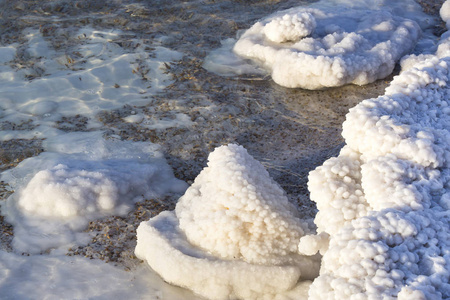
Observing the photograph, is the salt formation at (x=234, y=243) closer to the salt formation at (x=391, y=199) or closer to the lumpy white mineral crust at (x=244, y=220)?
the lumpy white mineral crust at (x=244, y=220)

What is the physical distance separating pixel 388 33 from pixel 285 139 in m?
2.24

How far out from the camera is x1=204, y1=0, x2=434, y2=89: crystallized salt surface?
16.5ft

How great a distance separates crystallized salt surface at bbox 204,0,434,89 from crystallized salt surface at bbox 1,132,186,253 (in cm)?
178

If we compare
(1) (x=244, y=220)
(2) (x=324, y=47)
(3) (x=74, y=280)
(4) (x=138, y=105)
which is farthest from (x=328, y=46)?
(3) (x=74, y=280)

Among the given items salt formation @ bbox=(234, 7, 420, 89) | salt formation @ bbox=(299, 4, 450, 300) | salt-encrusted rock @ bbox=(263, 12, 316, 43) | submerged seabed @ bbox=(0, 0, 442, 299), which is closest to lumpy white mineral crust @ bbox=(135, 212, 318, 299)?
submerged seabed @ bbox=(0, 0, 442, 299)

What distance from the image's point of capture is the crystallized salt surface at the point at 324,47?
502 centimetres

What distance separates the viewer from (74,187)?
11.3ft

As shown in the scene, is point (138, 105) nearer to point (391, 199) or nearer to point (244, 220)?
point (244, 220)

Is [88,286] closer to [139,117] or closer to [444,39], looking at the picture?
[139,117]

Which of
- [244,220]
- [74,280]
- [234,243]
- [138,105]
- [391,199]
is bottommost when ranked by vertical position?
[138,105]

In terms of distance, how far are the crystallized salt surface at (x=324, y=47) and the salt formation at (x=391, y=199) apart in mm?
1911

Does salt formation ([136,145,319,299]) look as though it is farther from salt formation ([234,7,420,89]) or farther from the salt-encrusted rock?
the salt-encrusted rock

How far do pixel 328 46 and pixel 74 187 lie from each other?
3194 millimetres

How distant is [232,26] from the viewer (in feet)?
20.8
